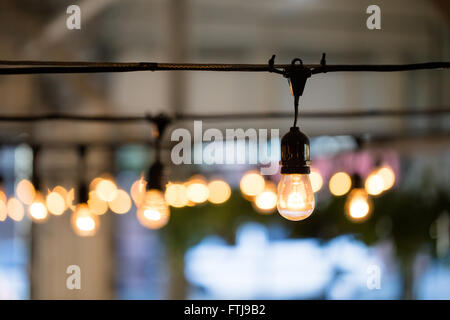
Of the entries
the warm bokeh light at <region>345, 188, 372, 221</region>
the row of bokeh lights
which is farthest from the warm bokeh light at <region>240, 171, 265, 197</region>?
the warm bokeh light at <region>345, 188, 372, 221</region>

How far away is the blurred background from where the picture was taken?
6953mm

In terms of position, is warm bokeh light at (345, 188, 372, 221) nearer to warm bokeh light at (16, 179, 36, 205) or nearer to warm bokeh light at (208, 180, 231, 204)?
warm bokeh light at (208, 180, 231, 204)

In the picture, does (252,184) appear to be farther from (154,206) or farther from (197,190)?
(154,206)

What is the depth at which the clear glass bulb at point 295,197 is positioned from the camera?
80.7 inches

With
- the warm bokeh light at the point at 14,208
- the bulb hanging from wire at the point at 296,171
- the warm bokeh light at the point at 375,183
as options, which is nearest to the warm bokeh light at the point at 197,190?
the warm bokeh light at the point at 375,183

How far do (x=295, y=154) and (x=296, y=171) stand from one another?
7cm

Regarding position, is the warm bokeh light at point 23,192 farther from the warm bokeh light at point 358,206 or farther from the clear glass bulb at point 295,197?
the clear glass bulb at point 295,197

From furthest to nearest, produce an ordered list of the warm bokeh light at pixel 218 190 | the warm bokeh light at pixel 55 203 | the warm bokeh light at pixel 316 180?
the warm bokeh light at pixel 218 190
the warm bokeh light at pixel 55 203
the warm bokeh light at pixel 316 180

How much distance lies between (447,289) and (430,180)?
1.48 metres

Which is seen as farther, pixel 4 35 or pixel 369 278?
pixel 4 35

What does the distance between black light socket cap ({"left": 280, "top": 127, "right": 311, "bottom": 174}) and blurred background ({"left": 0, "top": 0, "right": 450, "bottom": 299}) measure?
4.47m

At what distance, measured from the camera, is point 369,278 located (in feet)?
22.2

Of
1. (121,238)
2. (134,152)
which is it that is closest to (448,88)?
(134,152)
